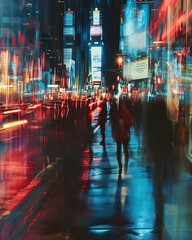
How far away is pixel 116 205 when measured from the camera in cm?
796

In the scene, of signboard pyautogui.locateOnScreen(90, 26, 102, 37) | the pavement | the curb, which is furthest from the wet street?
signboard pyautogui.locateOnScreen(90, 26, 102, 37)

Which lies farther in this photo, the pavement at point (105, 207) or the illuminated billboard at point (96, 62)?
the illuminated billboard at point (96, 62)

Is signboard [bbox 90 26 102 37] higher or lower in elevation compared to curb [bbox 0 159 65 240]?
higher

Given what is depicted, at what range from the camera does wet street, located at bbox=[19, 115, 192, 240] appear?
6.39 m

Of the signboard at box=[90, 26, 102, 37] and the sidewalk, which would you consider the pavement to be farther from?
the signboard at box=[90, 26, 102, 37]

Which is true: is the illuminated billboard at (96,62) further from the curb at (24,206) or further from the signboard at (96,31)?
the curb at (24,206)

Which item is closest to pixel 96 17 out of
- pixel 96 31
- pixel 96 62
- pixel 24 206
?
pixel 96 31

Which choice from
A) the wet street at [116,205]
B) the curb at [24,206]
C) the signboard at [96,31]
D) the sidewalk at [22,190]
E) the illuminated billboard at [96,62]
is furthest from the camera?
the signboard at [96,31]

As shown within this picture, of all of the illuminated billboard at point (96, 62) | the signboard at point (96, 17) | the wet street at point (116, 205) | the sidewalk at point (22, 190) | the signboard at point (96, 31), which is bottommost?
the wet street at point (116, 205)

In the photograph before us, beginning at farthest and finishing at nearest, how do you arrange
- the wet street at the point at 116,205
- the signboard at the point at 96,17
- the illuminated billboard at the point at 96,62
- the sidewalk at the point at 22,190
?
1. the signboard at the point at 96,17
2. the illuminated billboard at the point at 96,62
3. the sidewalk at the point at 22,190
4. the wet street at the point at 116,205

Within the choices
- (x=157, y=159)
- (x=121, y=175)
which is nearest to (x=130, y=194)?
(x=157, y=159)

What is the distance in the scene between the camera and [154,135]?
9.32 metres

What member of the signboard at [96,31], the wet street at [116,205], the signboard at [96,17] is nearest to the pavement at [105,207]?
the wet street at [116,205]

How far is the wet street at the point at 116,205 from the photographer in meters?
6.39
